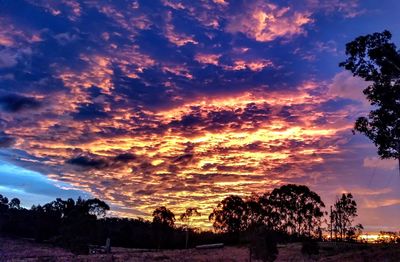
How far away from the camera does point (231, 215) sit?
130 m

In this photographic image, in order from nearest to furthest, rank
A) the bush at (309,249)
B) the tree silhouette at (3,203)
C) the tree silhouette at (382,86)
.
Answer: the tree silhouette at (382,86), the bush at (309,249), the tree silhouette at (3,203)

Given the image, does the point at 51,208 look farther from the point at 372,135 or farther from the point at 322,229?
the point at 372,135

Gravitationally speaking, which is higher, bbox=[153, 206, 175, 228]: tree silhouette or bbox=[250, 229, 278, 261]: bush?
bbox=[153, 206, 175, 228]: tree silhouette

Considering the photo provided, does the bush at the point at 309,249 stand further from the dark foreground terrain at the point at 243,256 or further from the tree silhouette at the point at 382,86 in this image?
the tree silhouette at the point at 382,86

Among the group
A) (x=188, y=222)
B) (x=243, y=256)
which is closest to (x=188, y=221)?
(x=188, y=222)

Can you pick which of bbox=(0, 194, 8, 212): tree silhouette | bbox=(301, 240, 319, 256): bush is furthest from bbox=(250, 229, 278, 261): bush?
bbox=(0, 194, 8, 212): tree silhouette

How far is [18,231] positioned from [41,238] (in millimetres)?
15228

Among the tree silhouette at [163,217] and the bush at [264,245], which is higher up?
the tree silhouette at [163,217]

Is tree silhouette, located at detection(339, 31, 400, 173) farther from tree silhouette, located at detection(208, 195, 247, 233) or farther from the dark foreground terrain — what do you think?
tree silhouette, located at detection(208, 195, 247, 233)

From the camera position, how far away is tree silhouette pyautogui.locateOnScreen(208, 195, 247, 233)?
5064 inches

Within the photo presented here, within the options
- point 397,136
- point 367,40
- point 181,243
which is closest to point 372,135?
point 397,136

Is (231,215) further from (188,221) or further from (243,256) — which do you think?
(243,256)

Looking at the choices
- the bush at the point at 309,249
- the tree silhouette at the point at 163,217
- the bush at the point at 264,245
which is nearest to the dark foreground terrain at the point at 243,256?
the bush at the point at 309,249

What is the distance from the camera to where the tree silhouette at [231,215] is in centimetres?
12862
